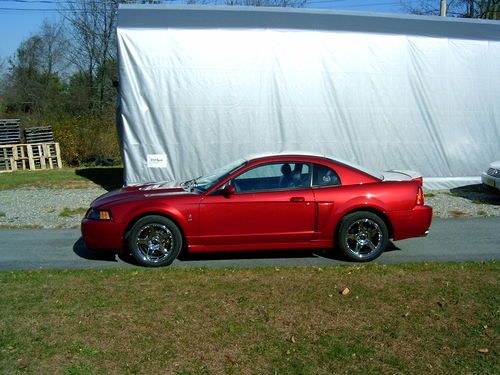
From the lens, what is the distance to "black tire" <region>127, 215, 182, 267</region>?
6.64 meters

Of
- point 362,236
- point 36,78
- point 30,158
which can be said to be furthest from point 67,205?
point 36,78

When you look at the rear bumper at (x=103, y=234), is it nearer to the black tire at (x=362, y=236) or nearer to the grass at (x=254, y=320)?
the grass at (x=254, y=320)

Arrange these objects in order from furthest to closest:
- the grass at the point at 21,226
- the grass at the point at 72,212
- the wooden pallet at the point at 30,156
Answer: the wooden pallet at the point at 30,156 < the grass at the point at 72,212 < the grass at the point at 21,226

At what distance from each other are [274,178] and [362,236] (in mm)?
1329

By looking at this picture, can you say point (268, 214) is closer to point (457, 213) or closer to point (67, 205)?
point (457, 213)

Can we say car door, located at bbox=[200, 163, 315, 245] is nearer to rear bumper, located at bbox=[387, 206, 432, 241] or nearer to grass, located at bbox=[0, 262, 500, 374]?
grass, located at bbox=[0, 262, 500, 374]

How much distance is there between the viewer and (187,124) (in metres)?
12.8

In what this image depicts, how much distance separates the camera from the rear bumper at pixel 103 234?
6703 millimetres

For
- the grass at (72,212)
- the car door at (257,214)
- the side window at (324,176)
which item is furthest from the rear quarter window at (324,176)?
the grass at (72,212)

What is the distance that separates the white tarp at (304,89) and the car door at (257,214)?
245 inches

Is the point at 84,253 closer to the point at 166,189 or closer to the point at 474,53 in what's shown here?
the point at 166,189

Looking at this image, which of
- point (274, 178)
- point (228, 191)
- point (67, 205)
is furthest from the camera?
point (67, 205)

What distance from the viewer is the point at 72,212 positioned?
36.2 ft

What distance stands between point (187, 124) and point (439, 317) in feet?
29.6
